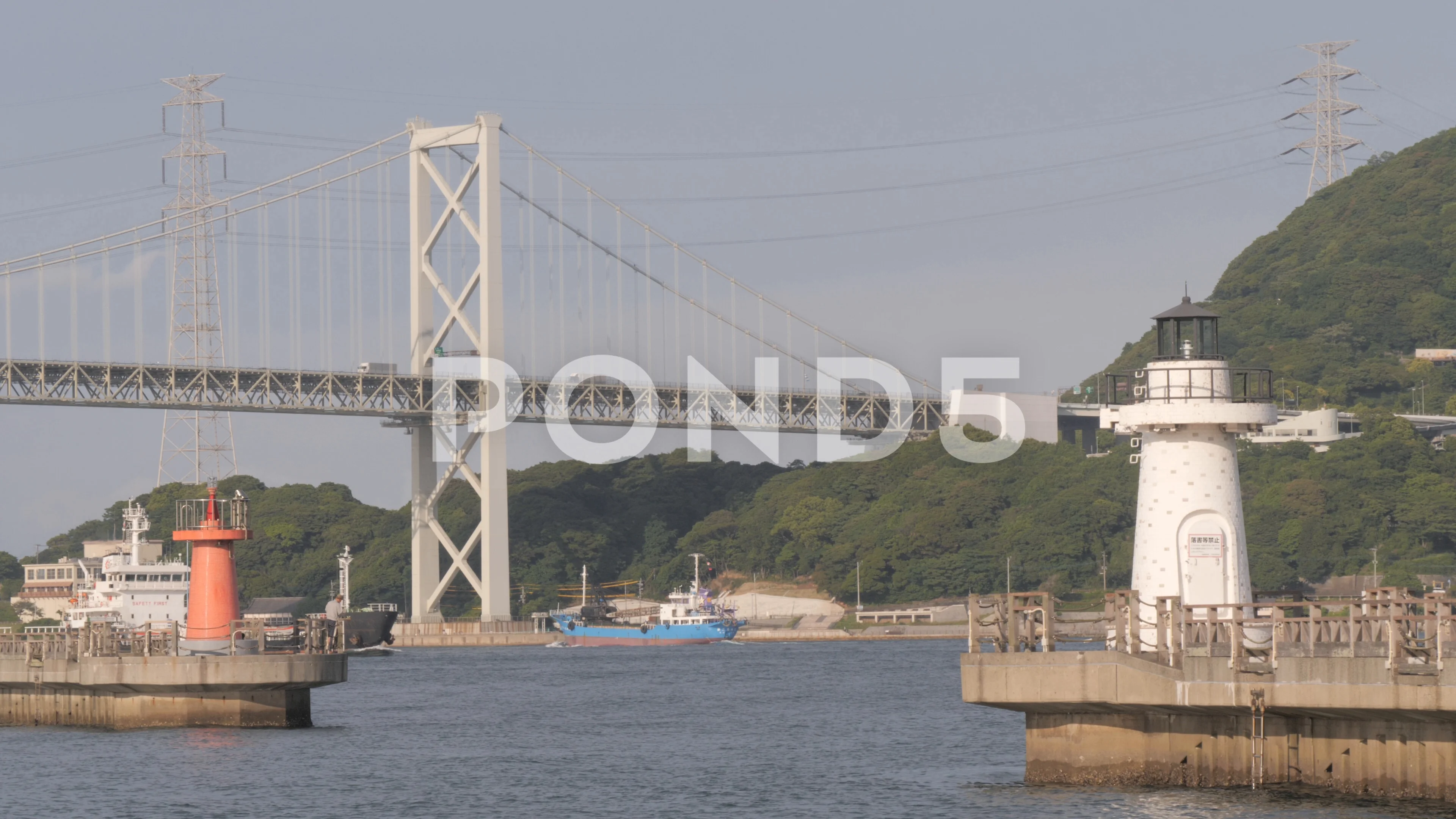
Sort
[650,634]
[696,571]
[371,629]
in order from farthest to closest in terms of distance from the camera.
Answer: [696,571], [650,634], [371,629]

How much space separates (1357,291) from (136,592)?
402 ft

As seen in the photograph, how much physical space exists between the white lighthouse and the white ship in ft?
138

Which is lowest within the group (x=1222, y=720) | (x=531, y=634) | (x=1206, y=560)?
(x=531, y=634)

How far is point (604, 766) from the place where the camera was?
3431cm

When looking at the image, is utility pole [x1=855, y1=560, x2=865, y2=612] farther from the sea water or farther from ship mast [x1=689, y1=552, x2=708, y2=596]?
the sea water

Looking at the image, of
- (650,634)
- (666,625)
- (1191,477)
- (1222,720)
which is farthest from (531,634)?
(1222,720)

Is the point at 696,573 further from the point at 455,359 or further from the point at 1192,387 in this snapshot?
the point at 1192,387

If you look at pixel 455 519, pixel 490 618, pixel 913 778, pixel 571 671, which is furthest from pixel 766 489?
pixel 913 778

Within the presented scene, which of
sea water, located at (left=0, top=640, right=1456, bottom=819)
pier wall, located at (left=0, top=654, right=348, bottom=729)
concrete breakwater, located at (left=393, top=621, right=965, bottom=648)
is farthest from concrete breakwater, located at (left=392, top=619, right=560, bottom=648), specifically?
pier wall, located at (left=0, top=654, right=348, bottom=729)

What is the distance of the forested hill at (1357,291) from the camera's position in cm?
15325

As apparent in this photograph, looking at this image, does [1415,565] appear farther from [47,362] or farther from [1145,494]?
[1145,494]

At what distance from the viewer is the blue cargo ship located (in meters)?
115

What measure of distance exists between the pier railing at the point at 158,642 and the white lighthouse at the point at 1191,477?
17.1 metres

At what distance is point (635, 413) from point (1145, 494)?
299ft
